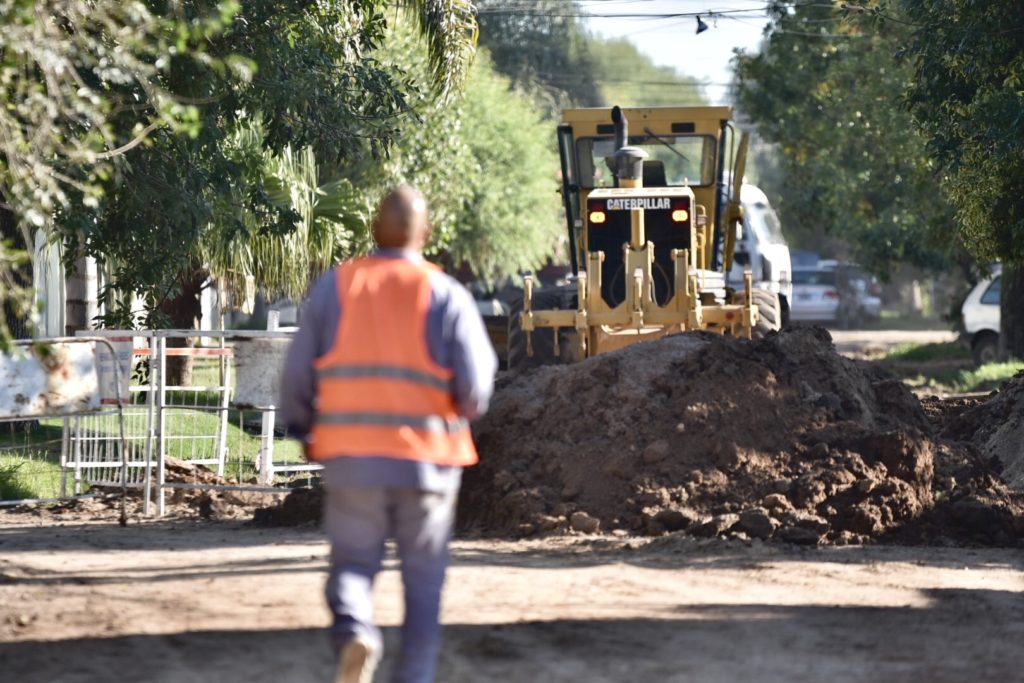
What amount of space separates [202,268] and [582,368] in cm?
1085

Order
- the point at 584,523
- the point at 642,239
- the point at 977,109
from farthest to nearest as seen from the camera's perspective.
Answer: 1. the point at 642,239
2. the point at 977,109
3. the point at 584,523

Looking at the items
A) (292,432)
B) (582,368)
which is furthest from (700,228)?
(292,432)

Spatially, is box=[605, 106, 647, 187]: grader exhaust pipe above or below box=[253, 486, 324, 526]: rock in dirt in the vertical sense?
above

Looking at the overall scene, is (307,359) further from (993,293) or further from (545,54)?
(545,54)

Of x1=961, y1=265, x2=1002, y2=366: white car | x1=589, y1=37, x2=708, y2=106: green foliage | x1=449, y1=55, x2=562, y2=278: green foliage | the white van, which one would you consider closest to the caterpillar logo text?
x1=961, y1=265, x2=1002, y2=366: white car

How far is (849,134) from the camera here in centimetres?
3534

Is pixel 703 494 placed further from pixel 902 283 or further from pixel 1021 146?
pixel 902 283

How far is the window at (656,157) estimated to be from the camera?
61.2 ft

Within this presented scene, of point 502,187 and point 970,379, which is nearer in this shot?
point 970,379

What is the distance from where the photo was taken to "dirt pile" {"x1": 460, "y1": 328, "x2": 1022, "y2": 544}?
11.7 meters

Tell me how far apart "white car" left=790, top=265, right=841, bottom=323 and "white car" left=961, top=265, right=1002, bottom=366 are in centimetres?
2041

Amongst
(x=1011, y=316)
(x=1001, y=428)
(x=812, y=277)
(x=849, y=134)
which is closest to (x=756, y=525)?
(x=1001, y=428)

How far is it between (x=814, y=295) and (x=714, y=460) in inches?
1670

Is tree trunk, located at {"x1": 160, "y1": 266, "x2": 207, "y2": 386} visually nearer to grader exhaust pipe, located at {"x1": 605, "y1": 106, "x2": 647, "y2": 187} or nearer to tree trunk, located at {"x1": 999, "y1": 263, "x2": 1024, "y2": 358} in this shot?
grader exhaust pipe, located at {"x1": 605, "y1": 106, "x2": 647, "y2": 187}
